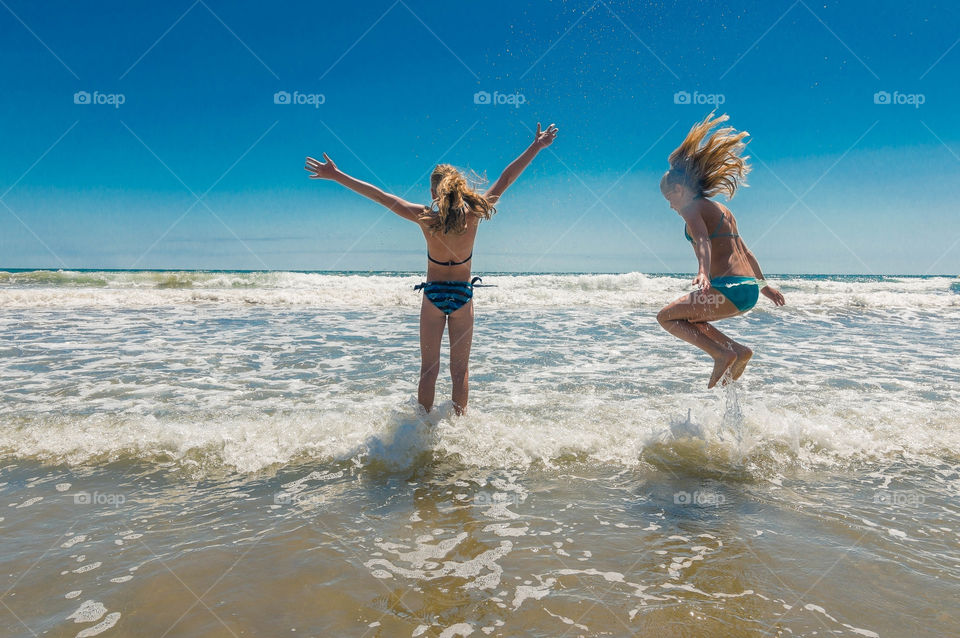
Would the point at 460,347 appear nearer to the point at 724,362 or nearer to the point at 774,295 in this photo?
the point at 724,362

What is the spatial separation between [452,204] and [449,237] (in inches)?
11.2

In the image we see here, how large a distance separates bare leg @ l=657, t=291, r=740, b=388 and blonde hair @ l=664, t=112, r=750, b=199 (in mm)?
978

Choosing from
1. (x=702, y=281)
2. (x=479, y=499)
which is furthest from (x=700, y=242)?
(x=479, y=499)

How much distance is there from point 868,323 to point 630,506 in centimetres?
1512

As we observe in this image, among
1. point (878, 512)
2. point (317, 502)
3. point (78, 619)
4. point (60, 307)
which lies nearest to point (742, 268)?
point (878, 512)

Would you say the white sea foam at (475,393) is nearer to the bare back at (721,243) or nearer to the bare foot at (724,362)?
the bare foot at (724,362)

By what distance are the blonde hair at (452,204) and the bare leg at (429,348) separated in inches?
27.1

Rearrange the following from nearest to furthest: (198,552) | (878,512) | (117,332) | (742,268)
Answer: (198,552) → (878,512) → (742,268) → (117,332)

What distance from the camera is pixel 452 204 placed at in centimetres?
442

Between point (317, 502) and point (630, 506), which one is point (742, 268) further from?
point (317, 502)

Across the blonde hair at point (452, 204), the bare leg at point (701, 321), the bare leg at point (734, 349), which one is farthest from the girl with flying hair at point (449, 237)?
the bare leg at point (734, 349)

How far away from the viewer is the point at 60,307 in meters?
18.0

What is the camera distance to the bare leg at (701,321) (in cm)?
483

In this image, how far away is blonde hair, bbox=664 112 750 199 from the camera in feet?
15.8
